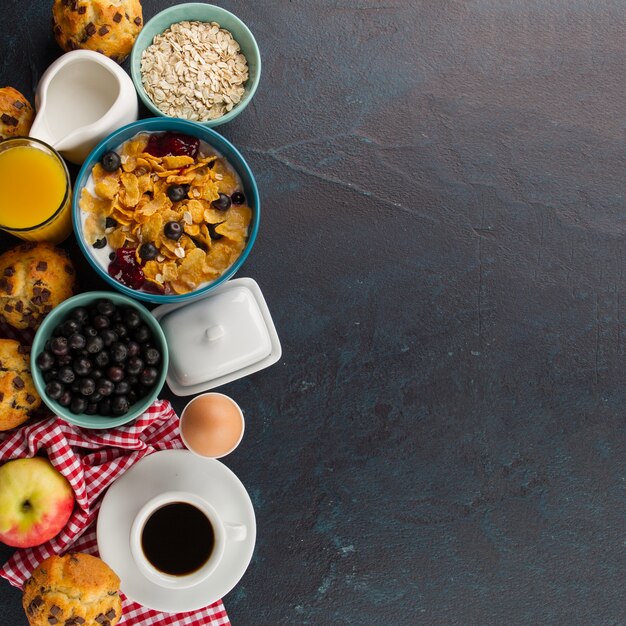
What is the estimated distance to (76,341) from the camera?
131 centimetres

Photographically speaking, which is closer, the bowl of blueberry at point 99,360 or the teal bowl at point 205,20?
the bowl of blueberry at point 99,360

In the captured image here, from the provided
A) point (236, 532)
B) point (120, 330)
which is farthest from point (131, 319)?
point (236, 532)

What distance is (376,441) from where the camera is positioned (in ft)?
5.21

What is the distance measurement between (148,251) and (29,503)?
56 centimetres

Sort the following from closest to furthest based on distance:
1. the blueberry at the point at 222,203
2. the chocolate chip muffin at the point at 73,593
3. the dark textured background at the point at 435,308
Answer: the chocolate chip muffin at the point at 73,593
the blueberry at the point at 222,203
the dark textured background at the point at 435,308

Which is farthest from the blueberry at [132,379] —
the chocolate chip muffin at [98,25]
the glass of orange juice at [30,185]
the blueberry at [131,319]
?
the chocolate chip muffin at [98,25]

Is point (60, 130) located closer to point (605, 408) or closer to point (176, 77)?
point (176, 77)

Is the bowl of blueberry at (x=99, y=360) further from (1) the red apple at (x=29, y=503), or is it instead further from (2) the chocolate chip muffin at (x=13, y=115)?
(2) the chocolate chip muffin at (x=13, y=115)

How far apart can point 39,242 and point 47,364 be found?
0.27 m

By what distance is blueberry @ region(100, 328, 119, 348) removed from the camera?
4.36ft

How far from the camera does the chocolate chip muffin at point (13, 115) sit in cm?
134

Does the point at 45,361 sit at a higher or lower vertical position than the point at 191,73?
lower

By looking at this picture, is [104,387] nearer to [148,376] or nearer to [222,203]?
[148,376]

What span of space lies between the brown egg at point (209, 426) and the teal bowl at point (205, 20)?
600 millimetres
